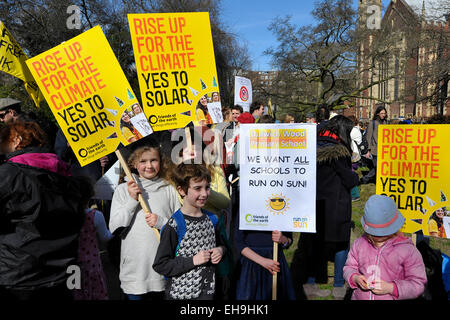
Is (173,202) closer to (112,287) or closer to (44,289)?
(44,289)

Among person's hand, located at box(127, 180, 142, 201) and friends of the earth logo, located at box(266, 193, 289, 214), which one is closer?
person's hand, located at box(127, 180, 142, 201)

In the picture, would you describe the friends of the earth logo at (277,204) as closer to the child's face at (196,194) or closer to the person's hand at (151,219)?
the child's face at (196,194)

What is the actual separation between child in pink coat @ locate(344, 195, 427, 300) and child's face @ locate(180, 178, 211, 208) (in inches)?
43.7

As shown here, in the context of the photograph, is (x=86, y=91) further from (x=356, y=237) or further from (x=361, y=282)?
(x=356, y=237)

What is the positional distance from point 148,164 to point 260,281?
132 centimetres

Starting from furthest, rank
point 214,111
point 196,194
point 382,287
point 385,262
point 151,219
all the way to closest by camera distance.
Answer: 1. point 214,111
2. point 151,219
3. point 196,194
4. point 385,262
5. point 382,287

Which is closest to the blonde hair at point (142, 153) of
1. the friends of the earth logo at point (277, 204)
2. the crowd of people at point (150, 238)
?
the crowd of people at point (150, 238)

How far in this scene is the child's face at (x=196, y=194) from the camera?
2.73 metres

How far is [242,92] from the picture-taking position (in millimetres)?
10180

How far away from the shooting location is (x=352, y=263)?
2.71 meters

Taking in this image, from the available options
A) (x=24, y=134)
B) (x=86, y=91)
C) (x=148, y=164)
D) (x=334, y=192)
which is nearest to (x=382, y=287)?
(x=334, y=192)

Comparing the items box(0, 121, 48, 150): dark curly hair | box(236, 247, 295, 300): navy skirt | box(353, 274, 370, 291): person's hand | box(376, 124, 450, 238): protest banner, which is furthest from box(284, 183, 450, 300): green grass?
box(0, 121, 48, 150): dark curly hair

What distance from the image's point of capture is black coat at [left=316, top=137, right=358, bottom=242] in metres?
4.11

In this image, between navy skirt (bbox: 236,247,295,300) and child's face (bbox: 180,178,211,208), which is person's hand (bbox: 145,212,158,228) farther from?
navy skirt (bbox: 236,247,295,300)
